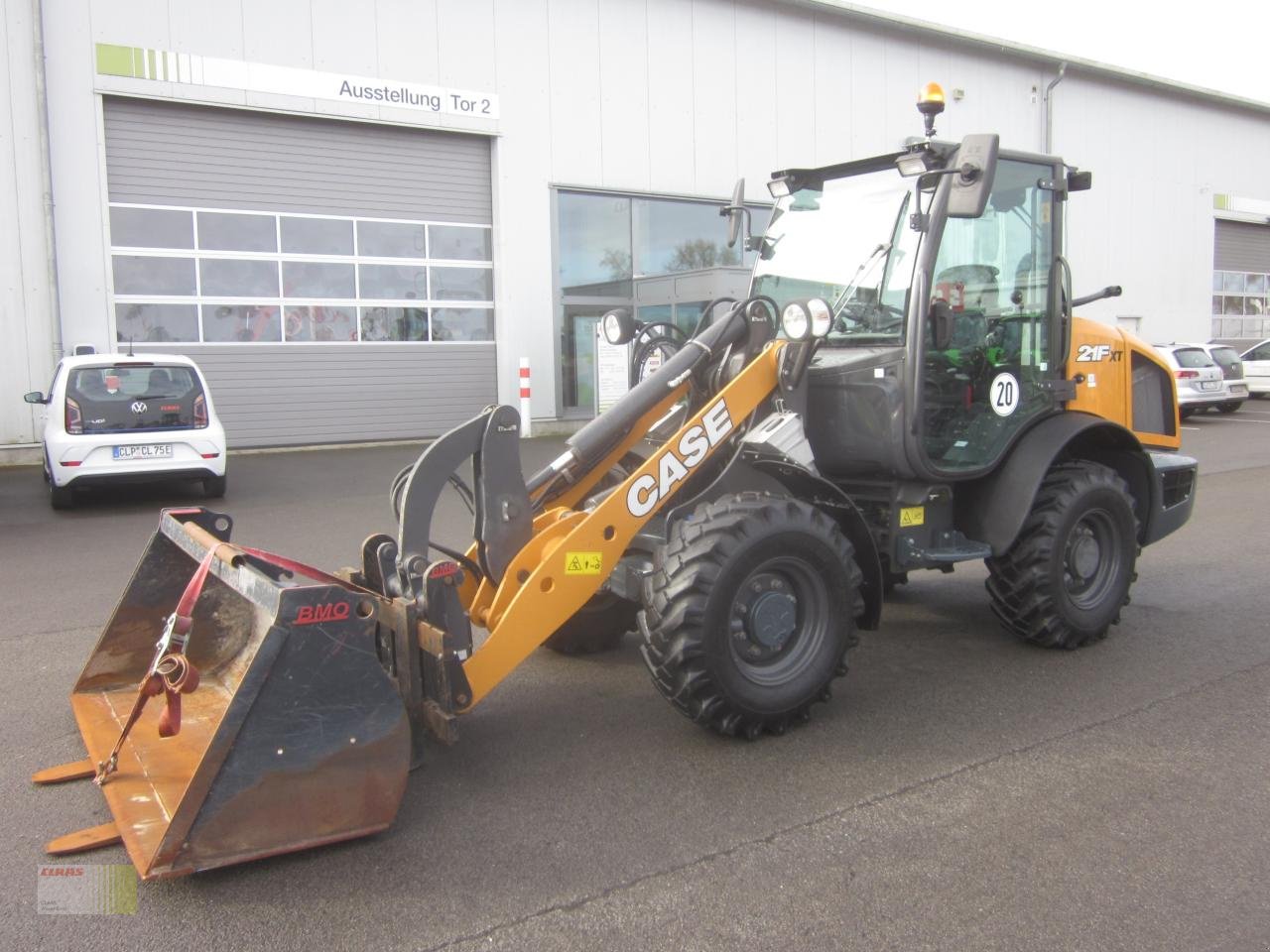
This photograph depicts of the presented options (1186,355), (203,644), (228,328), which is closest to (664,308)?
(228,328)

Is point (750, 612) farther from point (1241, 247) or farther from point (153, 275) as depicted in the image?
point (1241, 247)

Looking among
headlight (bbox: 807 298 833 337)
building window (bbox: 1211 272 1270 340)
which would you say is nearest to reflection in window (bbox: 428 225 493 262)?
headlight (bbox: 807 298 833 337)

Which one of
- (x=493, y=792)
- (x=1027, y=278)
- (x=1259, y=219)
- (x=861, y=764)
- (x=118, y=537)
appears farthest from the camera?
(x=1259, y=219)

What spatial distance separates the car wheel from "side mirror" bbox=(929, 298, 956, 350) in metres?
8.84

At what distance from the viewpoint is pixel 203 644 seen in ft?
14.9

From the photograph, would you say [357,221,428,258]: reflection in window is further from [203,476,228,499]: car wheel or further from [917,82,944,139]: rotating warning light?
[917,82,944,139]: rotating warning light

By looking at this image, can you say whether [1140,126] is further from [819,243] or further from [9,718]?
[9,718]

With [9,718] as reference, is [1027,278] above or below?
above

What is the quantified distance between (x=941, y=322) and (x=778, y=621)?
172 centimetres

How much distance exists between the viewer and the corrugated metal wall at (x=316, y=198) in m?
15.1

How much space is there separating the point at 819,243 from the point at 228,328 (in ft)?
41.0

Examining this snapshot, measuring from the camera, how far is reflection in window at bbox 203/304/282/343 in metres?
15.7

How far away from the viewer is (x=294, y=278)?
1627 cm

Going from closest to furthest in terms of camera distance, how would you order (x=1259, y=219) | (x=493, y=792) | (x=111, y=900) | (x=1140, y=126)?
(x=111, y=900), (x=493, y=792), (x=1140, y=126), (x=1259, y=219)
